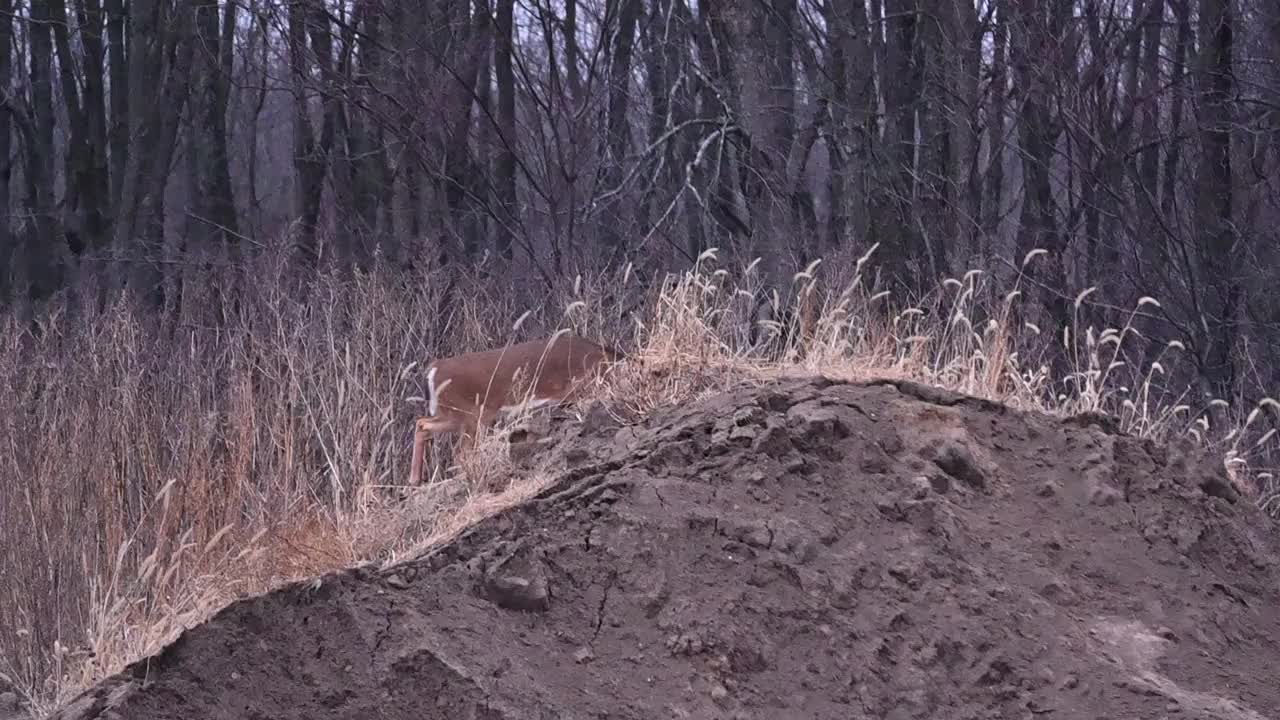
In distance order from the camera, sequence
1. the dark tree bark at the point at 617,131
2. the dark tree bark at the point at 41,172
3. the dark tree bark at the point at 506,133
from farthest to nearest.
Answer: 1. the dark tree bark at the point at 41,172
2. the dark tree bark at the point at 617,131
3. the dark tree bark at the point at 506,133

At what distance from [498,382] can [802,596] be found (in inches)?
124

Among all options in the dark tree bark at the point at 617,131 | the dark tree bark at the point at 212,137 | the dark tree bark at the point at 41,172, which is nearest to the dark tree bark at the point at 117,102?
the dark tree bark at the point at 41,172

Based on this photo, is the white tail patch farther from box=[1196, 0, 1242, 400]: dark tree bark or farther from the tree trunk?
the tree trunk

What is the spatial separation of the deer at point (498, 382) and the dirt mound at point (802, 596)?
1.44m

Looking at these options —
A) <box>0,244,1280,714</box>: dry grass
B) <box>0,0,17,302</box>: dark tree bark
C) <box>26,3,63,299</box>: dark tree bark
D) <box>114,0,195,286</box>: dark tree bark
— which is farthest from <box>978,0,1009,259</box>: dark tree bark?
<box>0,0,17,302</box>: dark tree bark

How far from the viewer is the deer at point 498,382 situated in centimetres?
689

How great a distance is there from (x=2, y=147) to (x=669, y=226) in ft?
49.2

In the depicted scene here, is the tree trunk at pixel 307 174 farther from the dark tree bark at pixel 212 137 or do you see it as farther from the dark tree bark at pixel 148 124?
the dark tree bark at pixel 148 124

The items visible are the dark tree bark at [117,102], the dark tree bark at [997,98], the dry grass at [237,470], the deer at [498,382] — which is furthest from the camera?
the dark tree bark at [117,102]

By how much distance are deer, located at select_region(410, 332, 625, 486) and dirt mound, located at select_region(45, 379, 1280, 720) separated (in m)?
1.44

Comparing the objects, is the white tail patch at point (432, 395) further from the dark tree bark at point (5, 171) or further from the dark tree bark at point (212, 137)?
the dark tree bark at point (5, 171)

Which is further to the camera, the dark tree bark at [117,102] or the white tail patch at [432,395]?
the dark tree bark at [117,102]

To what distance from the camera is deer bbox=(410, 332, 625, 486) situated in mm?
6891

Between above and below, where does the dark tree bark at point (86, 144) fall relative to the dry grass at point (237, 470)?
above
